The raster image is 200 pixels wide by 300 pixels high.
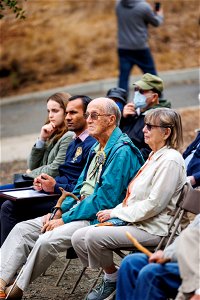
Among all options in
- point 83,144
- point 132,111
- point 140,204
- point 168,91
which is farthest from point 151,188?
point 168,91

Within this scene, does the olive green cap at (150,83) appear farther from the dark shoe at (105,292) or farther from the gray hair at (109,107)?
the dark shoe at (105,292)

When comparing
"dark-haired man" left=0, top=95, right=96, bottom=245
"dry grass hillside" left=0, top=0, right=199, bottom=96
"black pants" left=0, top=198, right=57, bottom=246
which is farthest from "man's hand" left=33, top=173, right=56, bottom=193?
"dry grass hillside" left=0, top=0, right=199, bottom=96

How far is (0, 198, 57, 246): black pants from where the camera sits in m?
7.75

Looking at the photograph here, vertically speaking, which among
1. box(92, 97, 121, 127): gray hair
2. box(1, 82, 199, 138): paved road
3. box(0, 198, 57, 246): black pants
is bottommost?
box(1, 82, 199, 138): paved road

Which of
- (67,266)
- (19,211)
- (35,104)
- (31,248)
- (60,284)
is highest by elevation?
(19,211)

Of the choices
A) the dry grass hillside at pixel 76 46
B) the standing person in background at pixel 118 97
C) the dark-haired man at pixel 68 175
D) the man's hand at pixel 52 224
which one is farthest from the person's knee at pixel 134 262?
Answer: the dry grass hillside at pixel 76 46

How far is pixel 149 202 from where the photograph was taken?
6449mm

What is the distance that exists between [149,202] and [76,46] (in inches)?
519

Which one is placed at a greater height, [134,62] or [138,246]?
[138,246]

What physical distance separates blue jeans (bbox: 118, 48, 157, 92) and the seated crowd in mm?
5835

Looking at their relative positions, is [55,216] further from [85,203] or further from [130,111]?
[130,111]

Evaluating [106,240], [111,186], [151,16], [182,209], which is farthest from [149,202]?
[151,16]

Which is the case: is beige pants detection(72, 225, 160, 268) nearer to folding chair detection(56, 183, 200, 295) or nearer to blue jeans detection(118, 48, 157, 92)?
folding chair detection(56, 183, 200, 295)

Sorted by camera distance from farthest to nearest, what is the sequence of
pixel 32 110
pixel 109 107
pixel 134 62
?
1. pixel 32 110
2. pixel 134 62
3. pixel 109 107
